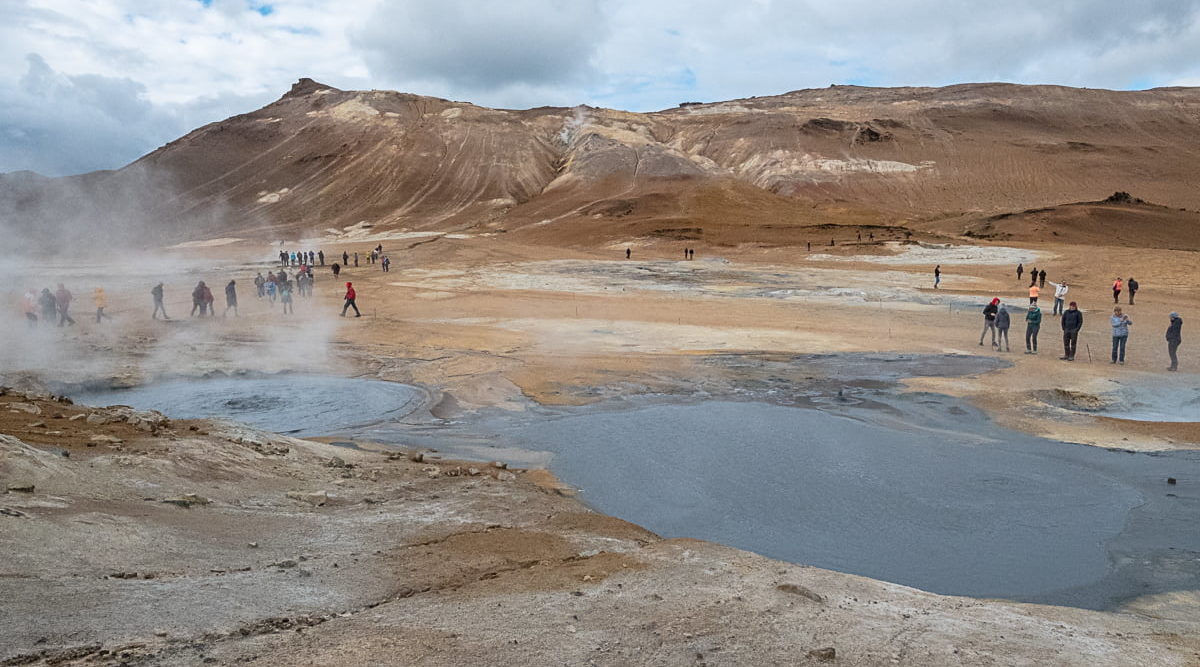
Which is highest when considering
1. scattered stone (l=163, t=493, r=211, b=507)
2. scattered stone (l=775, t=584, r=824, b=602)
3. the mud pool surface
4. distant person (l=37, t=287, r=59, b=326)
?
distant person (l=37, t=287, r=59, b=326)

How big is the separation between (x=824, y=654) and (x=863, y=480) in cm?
634

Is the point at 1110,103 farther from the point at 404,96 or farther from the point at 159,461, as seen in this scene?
the point at 159,461

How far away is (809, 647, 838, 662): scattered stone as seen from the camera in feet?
17.1

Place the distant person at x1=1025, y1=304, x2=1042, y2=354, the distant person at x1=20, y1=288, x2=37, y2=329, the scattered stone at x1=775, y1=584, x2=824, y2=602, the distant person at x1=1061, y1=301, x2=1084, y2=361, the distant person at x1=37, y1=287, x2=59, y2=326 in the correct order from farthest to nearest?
the distant person at x1=37, y1=287, x2=59, y2=326 → the distant person at x1=20, y1=288, x2=37, y2=329 → the distant person at x1=1025, y1=304, x2=1042, y2=354 → the distant person at x1=1061, y1=301, x2=1084, y2=361 → the scattered stone at x1=775, y1=584, x2=824, y2=602

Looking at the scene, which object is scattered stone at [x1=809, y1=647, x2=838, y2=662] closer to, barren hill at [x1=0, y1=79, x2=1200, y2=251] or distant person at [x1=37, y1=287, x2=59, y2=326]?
distant person at [x1=37, y1=287, x2=59, y2=326]

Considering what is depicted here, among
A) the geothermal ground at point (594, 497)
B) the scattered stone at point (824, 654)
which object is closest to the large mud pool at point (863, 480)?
the geothermal ground at point (594, 497)

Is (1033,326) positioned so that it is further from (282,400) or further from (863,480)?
(282,400)

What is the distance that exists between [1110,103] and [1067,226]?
213 feet

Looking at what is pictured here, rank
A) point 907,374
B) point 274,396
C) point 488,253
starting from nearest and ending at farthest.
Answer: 1. point 274,396
2. point 907,374
3. point 488,253

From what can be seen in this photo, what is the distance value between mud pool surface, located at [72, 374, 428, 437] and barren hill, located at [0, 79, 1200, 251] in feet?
143

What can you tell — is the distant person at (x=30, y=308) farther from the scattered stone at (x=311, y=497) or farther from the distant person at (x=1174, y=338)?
the distant person at (x=1174, y=338)

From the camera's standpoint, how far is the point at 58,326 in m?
23.3

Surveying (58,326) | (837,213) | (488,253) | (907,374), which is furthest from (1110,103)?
(58,326)

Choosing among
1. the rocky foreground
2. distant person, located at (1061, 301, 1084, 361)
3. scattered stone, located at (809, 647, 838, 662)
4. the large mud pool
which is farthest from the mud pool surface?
distant person, located at (1061, 301, 1084, 361)
